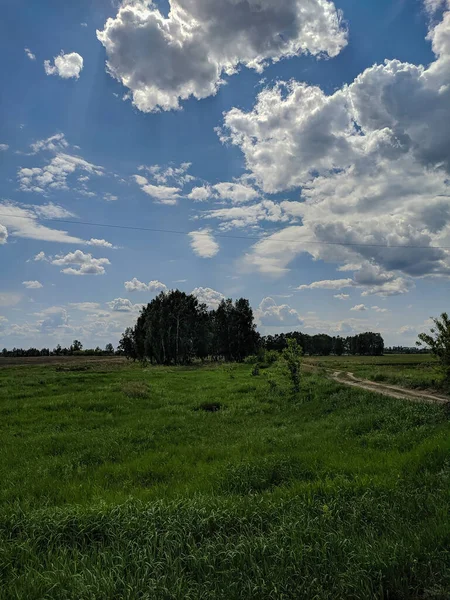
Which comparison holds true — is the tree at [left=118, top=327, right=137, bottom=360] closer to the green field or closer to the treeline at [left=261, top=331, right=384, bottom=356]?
the treeline at [left=261, top=331, right=384, bottom=356]

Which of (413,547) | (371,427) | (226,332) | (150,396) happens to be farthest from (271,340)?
(413,547)

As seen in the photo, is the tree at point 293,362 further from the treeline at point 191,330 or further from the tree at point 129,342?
the tree at point 129,342

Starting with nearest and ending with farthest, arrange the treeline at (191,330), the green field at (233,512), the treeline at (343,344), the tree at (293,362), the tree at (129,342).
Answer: the green field at (233,512)
the tree at (293,362)
the treeline at (191,330)
the tree at (129,342)
the treeline at (343,344)

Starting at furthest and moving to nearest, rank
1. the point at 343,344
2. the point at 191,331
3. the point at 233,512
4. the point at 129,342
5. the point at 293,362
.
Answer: the point at 343,344, the point at 129,342, the point at 191,331, the point at 293,362, the point at 233,512

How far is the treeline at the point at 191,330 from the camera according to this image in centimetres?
8938

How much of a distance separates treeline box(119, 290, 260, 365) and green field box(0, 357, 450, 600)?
7280 cm

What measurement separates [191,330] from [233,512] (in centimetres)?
8782

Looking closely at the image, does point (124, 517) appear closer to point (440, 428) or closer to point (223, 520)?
point (223, 520)

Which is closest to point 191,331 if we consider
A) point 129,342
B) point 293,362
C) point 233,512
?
point 129,342

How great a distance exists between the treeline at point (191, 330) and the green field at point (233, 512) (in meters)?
72.8

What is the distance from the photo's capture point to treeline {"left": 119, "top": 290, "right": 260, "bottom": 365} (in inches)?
3519

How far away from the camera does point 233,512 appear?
7066mm

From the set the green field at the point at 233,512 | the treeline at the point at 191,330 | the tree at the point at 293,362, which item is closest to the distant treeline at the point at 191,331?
the treeline at the point at 191,330

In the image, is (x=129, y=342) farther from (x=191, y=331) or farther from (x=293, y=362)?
(x=293, y=362)
